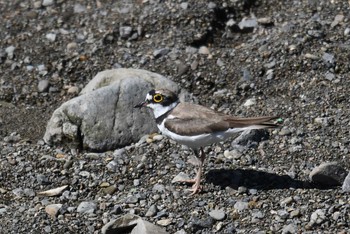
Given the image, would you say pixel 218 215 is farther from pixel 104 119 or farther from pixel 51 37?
pixel 51 37

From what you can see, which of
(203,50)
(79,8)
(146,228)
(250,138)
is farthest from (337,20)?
(146,228)

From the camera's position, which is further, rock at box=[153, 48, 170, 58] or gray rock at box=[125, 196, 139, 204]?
rock at box=[153, 48, 170, 58]

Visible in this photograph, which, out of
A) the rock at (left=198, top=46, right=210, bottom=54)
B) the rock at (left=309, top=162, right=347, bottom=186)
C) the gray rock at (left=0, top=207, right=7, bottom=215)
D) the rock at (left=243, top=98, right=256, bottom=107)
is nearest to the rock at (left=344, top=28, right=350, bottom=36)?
the rock at (left=243, top=98, right=256, bottom=107)

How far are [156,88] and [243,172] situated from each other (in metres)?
1.71

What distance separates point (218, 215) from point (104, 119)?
6.98ft

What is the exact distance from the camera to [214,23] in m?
11.4

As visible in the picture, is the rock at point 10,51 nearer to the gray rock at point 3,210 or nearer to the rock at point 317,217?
the gray rock at point 3,210

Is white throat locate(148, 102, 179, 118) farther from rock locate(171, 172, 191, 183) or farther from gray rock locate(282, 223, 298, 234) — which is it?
gray rock locate(282, 223, 298, 234)

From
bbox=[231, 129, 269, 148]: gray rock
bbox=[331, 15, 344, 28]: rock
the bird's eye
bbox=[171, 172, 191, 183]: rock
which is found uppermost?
the bird's eye

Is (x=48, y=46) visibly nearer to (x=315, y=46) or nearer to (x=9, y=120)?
(x=9, y=120)

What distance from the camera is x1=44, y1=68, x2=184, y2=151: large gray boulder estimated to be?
9648 mm

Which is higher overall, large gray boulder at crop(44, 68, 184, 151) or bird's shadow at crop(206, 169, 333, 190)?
large gray boulder at crop(44, 68, 184, 151)

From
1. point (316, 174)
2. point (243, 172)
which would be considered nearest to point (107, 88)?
point (243, 172)

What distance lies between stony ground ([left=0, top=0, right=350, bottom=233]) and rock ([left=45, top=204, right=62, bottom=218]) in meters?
0.02
